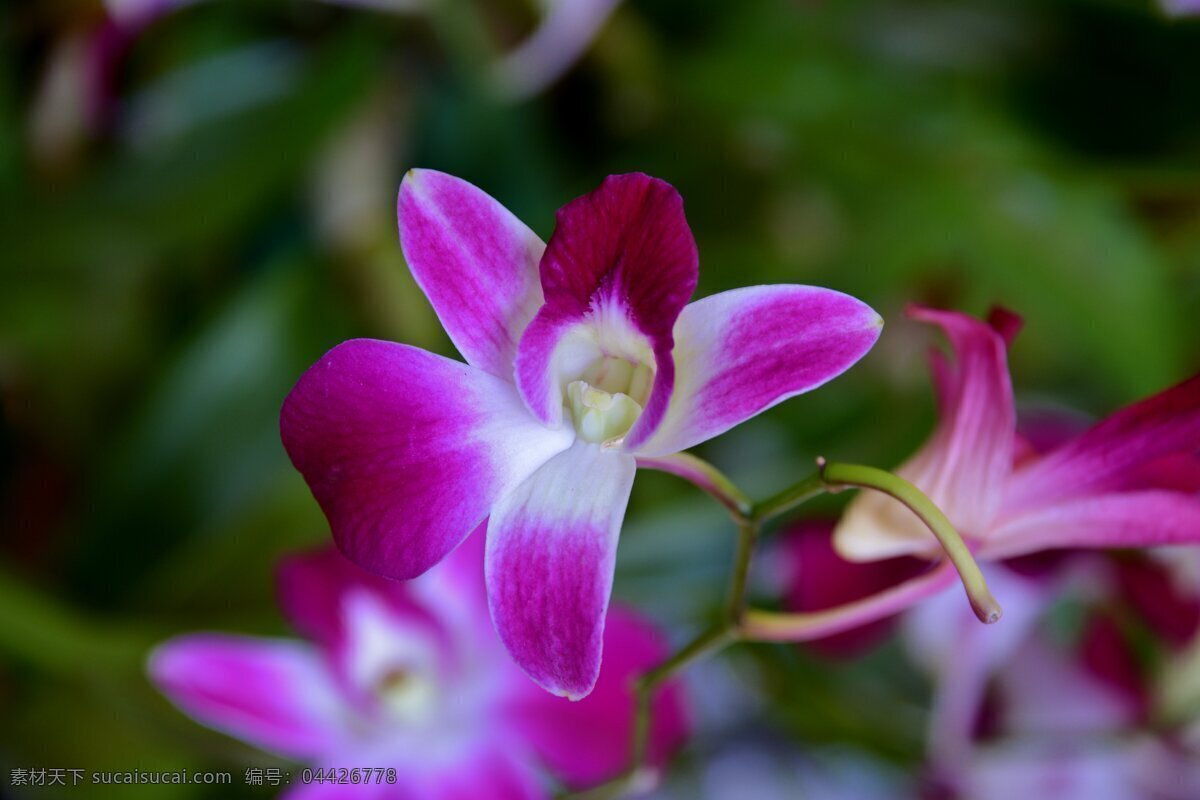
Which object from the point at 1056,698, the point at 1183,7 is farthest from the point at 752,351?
the point at 1056,698

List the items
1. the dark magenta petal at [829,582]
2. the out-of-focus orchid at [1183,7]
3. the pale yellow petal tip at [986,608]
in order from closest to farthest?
1. the pale yellow petal tip at [986,608]
2. the out-of-focus orchid at [1183,7]
3. the dark magenta petal at [829,582]

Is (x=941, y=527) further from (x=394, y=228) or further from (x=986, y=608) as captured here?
(x=394, y=228)

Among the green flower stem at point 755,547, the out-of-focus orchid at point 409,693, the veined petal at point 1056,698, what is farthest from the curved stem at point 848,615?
the veined petal at point 1056,698

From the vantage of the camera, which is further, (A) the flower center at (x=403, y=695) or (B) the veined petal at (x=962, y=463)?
(A) the flower center at (x=403, y=695)

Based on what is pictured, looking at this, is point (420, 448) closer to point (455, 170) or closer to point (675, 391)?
point (675, 391)

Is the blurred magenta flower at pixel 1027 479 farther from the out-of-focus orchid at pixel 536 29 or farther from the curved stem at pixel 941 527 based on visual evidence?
the out-of-focus orchid at pixel 536 29
